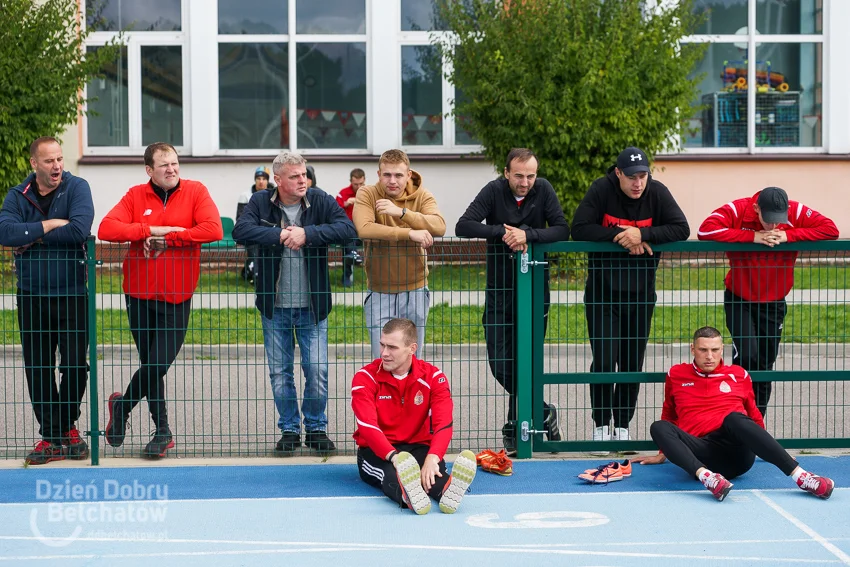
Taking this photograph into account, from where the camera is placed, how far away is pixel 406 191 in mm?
7652

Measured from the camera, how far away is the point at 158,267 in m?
7.27

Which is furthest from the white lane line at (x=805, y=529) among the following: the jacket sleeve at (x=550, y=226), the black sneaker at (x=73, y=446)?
the black sneaker at (x=73, y=446)

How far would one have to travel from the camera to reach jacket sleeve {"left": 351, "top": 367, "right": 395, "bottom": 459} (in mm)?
6430

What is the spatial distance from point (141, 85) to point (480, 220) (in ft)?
46.3

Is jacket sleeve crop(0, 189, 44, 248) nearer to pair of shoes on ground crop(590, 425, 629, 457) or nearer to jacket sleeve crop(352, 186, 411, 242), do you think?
jacket sleeve crop(352, 186, 411, 242)

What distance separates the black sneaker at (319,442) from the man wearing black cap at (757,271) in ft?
8.96

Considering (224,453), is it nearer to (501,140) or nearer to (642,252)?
(642,252)

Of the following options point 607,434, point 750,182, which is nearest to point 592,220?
point 607,434

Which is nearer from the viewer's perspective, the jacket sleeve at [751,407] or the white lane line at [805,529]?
the white lane line at [805,529]

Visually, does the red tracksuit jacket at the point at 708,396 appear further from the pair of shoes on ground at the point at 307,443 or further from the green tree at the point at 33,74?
the green tree at the point at 33,74

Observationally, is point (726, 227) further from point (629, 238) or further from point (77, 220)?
point (77, 220)

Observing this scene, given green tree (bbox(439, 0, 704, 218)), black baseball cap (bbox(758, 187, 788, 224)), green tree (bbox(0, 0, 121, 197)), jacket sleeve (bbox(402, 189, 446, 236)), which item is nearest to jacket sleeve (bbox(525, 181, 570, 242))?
jacket sleeve (bbox(402, 189, 446, 236))

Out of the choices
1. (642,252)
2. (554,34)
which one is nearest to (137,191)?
(642,252)

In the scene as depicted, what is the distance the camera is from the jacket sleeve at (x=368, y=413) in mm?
6430
